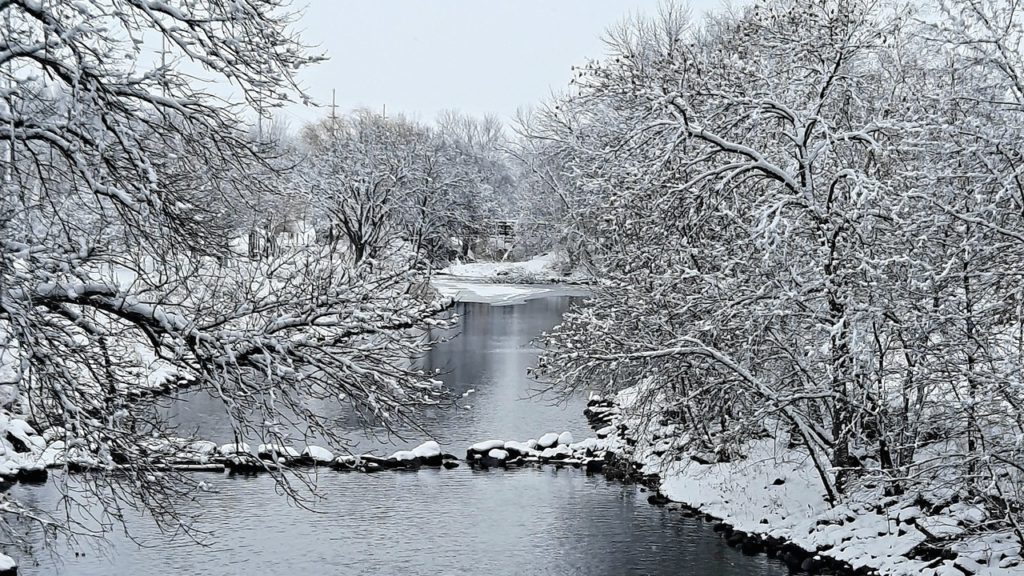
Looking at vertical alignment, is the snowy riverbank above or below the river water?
above

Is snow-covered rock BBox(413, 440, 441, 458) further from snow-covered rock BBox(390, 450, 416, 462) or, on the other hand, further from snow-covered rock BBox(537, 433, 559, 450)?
snow-covered rock BBox(537, 433, 559, 450)

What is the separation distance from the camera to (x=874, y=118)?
13258mm

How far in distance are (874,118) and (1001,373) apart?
489 cm

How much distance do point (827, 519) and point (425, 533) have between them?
6222 mm

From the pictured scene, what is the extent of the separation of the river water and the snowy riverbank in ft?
2.08

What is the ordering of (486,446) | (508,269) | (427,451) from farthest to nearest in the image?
(508,269) → (486,446) → (427,451)

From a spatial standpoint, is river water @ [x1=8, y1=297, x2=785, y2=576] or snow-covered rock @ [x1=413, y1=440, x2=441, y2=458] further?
snow-covered rock @ [x1=413, y1=440, x2=441, y2=458]

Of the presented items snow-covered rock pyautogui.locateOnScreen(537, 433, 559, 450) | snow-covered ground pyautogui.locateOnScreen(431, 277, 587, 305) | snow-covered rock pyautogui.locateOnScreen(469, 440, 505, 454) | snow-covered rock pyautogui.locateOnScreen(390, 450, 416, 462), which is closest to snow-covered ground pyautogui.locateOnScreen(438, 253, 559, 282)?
snow-covered ground pyautogui.locateOnScreen(431, 277, 587, 305)

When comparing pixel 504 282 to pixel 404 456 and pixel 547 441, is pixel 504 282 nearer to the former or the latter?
pixel 547 441

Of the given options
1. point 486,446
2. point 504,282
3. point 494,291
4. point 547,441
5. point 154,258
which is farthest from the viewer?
point 504,282

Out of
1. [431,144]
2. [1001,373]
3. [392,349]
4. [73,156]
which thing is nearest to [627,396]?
[1001,373]

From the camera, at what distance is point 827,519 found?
14.7 metres

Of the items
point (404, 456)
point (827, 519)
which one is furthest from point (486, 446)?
point (827, 519)

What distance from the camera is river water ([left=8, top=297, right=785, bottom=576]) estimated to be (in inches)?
542
